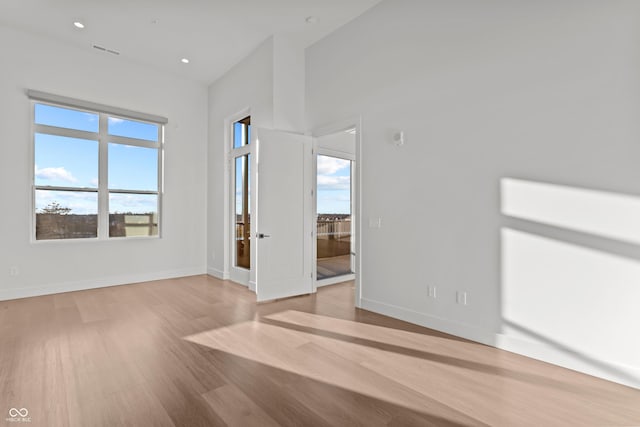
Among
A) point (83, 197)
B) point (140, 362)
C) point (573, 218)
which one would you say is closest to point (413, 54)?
point (573, 218)

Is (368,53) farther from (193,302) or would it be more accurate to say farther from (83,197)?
(83,197)

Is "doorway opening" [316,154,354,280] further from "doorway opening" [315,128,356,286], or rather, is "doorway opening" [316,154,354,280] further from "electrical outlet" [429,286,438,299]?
"electrical outlet" [429,286,438,299]

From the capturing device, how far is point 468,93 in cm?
286

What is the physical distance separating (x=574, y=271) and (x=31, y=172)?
21.2 ft

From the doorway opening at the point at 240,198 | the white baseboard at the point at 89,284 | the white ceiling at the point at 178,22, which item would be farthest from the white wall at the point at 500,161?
the white baseboard at the point at 89,284

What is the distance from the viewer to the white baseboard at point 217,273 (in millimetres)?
5395

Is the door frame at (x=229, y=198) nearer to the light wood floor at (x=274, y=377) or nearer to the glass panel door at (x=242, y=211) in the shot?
the glass panel door at (x=242, y=211)

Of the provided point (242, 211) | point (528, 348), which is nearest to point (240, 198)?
point (242, 211)

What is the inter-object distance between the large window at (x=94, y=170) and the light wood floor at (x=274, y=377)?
1.66 metres

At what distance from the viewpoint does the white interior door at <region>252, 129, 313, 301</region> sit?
4.02 meters

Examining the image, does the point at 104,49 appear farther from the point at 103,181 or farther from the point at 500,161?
the point at 500,161

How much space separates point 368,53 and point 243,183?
2.81m

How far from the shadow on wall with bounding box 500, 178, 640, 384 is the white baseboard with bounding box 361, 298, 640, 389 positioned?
1 cm

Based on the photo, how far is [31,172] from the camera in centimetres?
429
